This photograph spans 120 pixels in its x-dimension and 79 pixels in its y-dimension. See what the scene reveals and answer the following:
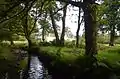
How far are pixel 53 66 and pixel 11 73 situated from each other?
2.68m

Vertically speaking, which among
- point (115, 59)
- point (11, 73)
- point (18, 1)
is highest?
point (18, 1)

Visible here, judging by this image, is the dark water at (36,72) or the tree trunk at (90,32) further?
the dark water at (36,72)

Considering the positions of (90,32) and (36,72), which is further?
(36,72)

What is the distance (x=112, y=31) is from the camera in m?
46.5

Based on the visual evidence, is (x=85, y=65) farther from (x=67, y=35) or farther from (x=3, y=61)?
(x=67, y=35)

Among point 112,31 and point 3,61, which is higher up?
point 112,31

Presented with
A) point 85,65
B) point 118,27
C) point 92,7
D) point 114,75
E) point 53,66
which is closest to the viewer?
point 114,75

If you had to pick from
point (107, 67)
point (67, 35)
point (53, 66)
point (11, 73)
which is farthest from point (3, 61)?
point (67, 35)

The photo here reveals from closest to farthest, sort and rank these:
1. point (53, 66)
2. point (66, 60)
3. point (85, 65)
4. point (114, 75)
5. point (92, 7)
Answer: point (114, 75), point (85, 65), point (92, 7), point (66, 60), point (53, 66)

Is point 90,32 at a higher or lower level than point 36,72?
higher

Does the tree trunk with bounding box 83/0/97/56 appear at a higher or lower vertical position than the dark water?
higher

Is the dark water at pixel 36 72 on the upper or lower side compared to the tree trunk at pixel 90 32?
lower

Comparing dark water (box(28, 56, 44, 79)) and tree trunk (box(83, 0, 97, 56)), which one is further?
dark water (box(28, 56, 44, 79))

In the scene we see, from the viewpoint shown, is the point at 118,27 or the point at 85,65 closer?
A: the point at 85,65
